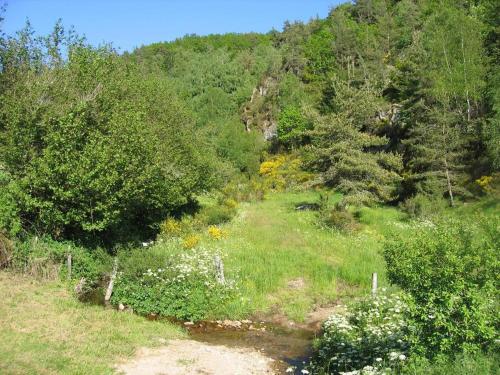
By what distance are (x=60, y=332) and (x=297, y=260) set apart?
13455mm

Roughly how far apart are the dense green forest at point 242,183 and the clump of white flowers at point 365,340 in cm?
10

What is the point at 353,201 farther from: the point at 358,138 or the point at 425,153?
the point at 425,153

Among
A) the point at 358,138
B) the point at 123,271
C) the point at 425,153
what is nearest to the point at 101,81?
the point at 123,271

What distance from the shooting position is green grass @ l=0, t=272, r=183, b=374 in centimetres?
1302

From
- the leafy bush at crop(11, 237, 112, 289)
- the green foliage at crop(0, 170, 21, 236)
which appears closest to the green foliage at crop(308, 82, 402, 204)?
the leafy bush at crop(11, 237, 112, 289)

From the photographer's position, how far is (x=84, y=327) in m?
16.0

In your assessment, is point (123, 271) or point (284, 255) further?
point (284, 255)

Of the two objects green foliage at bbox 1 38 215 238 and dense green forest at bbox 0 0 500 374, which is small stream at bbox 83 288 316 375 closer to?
dense green forest at bbox 0 0 500 374

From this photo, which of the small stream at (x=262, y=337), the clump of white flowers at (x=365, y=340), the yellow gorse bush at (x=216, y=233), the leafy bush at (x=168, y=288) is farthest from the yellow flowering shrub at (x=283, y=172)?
the clump of white flowers at (x=365, y=340)

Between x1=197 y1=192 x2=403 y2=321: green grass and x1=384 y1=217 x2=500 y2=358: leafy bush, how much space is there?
697cm

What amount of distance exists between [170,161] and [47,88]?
10.6 m

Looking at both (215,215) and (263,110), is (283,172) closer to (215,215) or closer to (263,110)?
(215,215)

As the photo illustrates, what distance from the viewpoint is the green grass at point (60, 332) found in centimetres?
1302

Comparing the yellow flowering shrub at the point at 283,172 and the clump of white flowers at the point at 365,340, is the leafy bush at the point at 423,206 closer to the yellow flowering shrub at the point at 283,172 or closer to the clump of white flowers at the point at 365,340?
the yellow flowering shrub at the point at 283,172
